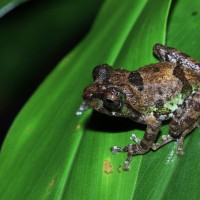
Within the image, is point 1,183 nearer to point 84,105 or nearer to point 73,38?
point 84,105

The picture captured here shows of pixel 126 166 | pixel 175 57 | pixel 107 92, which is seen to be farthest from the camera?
pixel 175 57

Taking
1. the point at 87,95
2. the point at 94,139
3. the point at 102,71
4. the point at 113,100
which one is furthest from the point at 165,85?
the point at 94,139

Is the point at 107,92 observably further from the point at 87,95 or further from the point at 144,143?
the point at 144,143

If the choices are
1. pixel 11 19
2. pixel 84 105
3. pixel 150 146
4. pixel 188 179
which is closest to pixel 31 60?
pixel 11 19

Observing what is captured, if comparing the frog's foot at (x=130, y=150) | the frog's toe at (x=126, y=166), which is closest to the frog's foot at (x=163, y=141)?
the frog's foot at (x=130, y=150)

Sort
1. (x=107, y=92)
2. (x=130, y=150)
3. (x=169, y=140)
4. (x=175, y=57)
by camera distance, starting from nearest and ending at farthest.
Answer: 1. (x=130, y=150)
2. (x=169, y=140)
3. (x=107, y=92)
4. (x=175, y=57)

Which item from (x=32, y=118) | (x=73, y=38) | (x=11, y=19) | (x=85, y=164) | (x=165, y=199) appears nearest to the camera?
(x=165, y=199)
